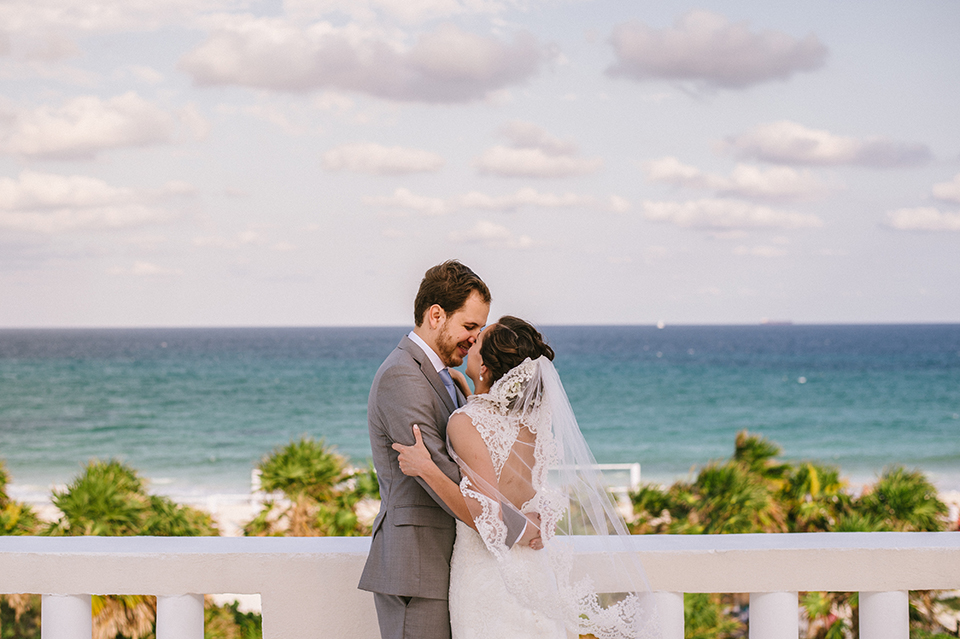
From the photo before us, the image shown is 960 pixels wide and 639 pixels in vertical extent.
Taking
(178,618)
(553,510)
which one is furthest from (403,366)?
(178,618)

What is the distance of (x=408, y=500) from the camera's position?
2.33 metres

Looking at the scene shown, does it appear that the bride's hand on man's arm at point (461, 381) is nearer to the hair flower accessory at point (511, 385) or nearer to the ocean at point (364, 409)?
the hair flower accessory at point (511, 385)

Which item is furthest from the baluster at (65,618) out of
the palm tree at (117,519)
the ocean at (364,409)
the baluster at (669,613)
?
the ocean at (364,409)

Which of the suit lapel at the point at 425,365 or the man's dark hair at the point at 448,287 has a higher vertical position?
the man's dark hair at the point at 448,287

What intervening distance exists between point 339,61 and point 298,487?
130 ft

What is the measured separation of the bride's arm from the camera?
2.17m

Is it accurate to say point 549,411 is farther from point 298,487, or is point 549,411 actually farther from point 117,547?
point 298,487

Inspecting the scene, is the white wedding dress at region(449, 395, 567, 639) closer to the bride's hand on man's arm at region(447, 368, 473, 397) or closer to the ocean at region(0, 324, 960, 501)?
the bride's hand on man's arm at region(447, 368, 473, 397)

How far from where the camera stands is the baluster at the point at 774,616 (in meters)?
2.19

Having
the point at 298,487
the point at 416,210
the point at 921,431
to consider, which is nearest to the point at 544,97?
the point at 416,210

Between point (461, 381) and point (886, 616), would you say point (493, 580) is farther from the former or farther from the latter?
point (886, 616)

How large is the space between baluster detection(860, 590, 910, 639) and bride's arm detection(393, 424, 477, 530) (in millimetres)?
1174

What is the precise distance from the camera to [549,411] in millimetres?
2352

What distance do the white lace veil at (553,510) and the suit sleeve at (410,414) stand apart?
0.20 ft
